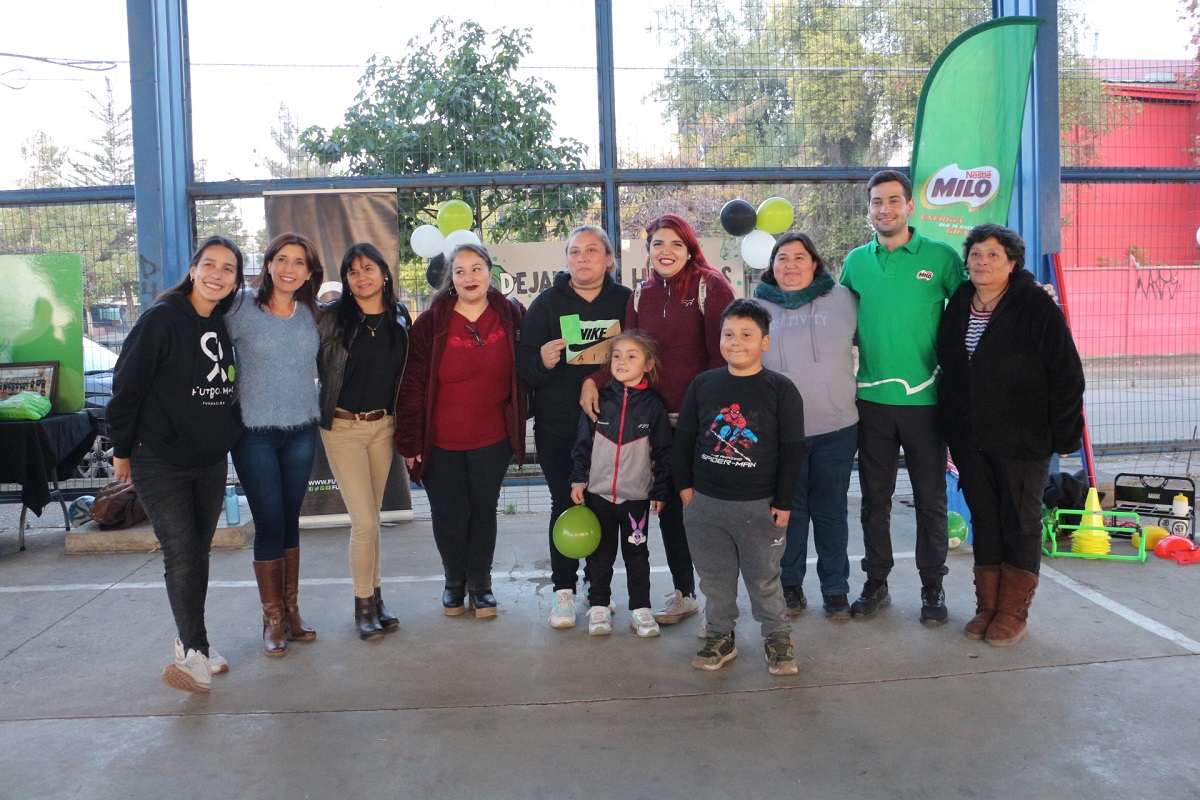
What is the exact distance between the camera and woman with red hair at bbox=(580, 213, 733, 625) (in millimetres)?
3912

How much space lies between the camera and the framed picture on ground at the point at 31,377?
5816 mm

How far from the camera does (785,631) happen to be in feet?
11.8

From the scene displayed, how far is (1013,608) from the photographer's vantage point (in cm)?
378

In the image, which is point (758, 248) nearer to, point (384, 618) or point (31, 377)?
point (384, 618)

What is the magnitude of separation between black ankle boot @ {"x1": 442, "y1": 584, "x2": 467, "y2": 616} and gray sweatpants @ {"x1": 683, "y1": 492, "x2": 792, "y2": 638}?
1247mm

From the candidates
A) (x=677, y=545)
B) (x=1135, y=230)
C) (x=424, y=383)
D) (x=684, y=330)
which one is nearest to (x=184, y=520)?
(x=424, y=383)

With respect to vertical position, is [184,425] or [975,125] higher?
[975,125]

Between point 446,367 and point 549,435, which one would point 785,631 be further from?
point 446,367

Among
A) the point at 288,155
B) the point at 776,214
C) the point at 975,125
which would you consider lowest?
the point at 776,214

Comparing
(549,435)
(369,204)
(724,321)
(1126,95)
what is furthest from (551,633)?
(1126,95)

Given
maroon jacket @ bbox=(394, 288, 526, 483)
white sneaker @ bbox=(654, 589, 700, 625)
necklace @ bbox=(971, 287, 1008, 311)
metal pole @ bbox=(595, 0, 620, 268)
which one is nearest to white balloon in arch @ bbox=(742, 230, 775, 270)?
metal pole @ bbox=(595, 0, 620, 268)

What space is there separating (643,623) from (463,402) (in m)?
1.23

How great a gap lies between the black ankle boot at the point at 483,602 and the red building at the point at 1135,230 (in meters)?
5.05

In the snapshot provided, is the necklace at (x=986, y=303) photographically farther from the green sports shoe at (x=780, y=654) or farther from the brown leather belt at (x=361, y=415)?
the brown leather belt at (x=361, y=415)
